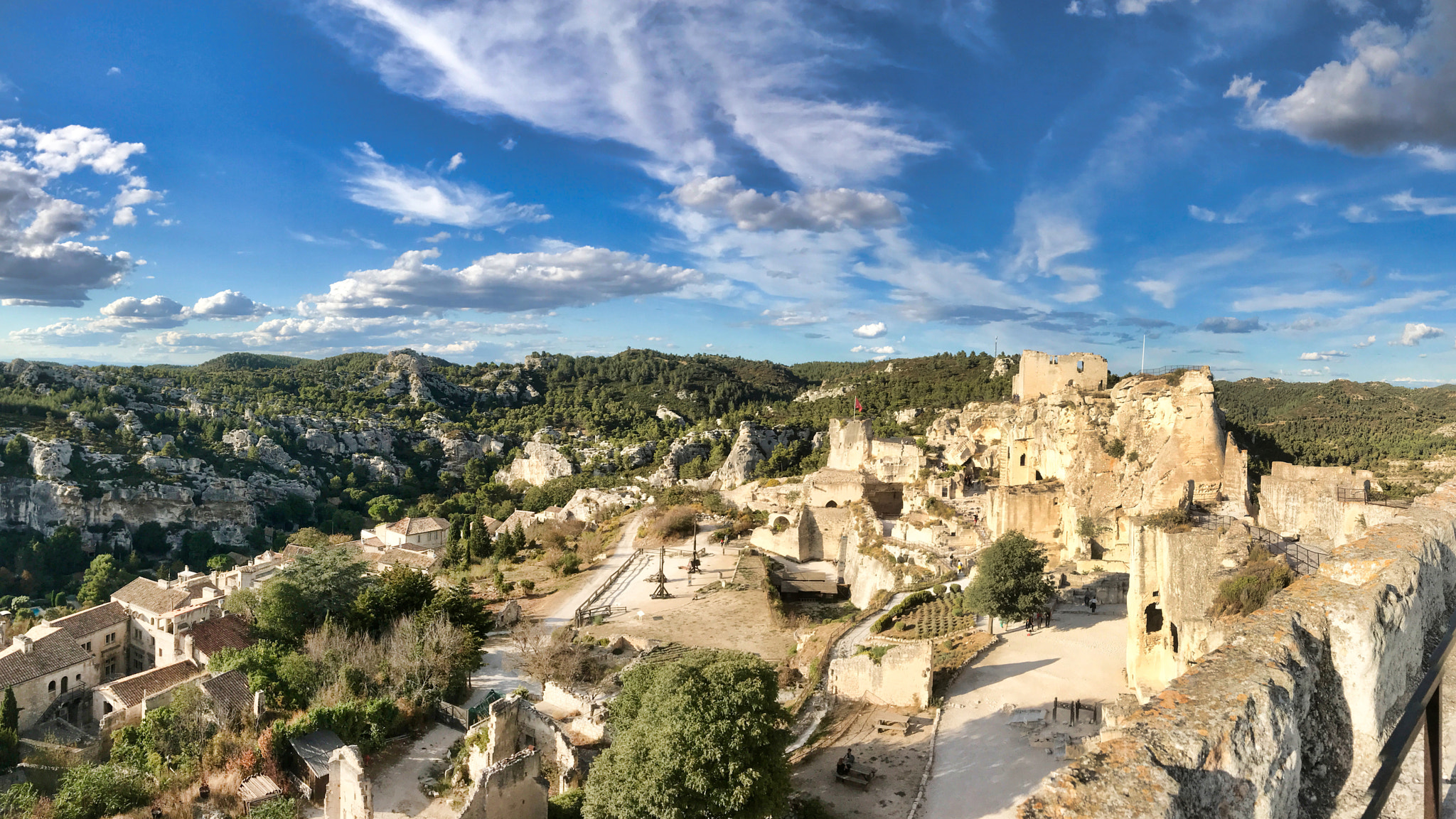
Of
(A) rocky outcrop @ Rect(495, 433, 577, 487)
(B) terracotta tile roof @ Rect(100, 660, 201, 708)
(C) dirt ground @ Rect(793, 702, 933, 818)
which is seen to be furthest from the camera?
(A) rocky outcrop @ Rect(495, 433, 577, 487)

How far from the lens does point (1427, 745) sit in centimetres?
325

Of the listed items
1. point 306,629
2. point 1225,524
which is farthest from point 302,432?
point 1225,524

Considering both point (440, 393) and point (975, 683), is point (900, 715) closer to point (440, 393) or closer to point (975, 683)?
point (975, 683)

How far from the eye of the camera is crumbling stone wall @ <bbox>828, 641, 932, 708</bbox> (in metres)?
16.7

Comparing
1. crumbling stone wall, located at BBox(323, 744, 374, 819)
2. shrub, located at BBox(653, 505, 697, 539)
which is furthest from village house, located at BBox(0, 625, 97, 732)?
shrub, located at BBox(653, 505, 697, 539)

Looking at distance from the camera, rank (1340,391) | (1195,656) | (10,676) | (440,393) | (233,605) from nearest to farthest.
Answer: (1195,656)
(10,676)
(233,605)
(1340,391)
(440,393)

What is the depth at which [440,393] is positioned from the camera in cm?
11038

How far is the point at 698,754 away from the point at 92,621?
2700 cm

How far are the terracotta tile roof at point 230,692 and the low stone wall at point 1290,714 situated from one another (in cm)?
1984

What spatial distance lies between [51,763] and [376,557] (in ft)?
79.9

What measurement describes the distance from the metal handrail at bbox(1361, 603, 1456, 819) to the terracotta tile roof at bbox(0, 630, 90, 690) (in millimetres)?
30171

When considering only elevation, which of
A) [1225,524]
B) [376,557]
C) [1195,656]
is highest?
[1225,524]

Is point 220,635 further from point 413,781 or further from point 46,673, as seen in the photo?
point 413,781

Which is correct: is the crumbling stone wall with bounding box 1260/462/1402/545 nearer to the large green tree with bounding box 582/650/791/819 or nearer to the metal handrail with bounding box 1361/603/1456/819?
the large green tree with bounding box 582/650/791/819
